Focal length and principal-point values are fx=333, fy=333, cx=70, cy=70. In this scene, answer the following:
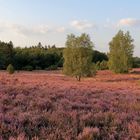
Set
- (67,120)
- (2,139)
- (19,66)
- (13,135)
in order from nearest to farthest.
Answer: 1. (2,139)
2. (13,135)
3. (67,120)
4. (19,66)

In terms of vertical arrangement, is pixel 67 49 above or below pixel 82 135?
above

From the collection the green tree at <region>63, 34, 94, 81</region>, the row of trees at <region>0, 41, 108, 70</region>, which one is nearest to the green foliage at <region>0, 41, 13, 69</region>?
the row of trees at <region>0, 41, 108, 70</region>

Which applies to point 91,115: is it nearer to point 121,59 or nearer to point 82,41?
point 82,41

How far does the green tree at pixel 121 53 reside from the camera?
264 ft

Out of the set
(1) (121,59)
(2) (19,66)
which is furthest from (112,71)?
(2) (19,66)

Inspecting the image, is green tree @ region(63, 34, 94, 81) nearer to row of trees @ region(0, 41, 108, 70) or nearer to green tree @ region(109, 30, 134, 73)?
green tree @ region(109, 30, 134, 73)

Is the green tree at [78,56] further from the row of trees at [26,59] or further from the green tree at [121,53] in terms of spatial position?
the row of trees at [26,59]

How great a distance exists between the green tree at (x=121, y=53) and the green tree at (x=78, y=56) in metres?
17.4

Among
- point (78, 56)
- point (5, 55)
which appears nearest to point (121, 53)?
point (78, 56)

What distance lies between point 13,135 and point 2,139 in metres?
0.49

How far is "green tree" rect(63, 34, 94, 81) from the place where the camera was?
206ft

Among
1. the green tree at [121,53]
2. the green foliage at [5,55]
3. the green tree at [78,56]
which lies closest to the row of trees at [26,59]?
the green foliage at [5,55]

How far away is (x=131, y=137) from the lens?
23.9 ft

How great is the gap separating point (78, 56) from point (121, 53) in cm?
2089
